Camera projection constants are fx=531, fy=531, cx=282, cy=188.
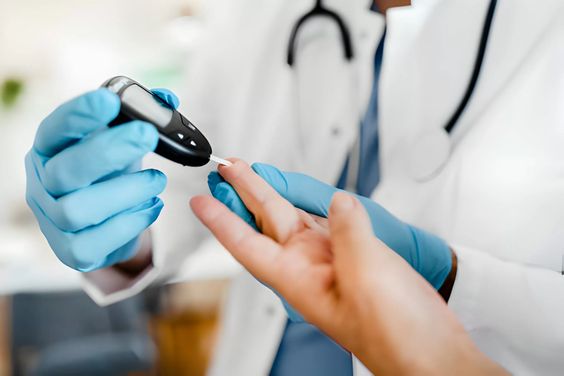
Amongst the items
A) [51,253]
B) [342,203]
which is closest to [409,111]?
[342,203]

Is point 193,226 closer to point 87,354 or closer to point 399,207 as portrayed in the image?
point 399,207

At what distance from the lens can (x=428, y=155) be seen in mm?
621

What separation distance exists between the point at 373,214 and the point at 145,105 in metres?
0.23

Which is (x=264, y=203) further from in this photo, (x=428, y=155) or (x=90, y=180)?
(x=428, y=155)

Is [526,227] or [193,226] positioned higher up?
[526,227]

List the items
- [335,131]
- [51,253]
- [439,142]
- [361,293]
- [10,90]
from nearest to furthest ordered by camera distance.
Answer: [361,293]
[439,142]
[335,131]
[51,253]
[10,90]

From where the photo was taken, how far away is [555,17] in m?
0.56

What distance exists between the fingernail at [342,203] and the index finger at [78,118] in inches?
7.4

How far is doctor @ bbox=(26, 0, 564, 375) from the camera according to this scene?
0.49 m

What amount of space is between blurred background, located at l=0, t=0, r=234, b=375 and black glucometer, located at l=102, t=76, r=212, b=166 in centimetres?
143

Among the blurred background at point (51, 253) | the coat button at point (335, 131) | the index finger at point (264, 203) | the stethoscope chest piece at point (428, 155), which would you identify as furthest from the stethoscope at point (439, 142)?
the blurred background at point (51, 253)

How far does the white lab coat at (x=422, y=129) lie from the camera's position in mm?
528

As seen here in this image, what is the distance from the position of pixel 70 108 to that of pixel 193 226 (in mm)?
428

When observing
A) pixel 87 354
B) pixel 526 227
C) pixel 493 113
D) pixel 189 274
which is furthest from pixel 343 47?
pixel 189 274
